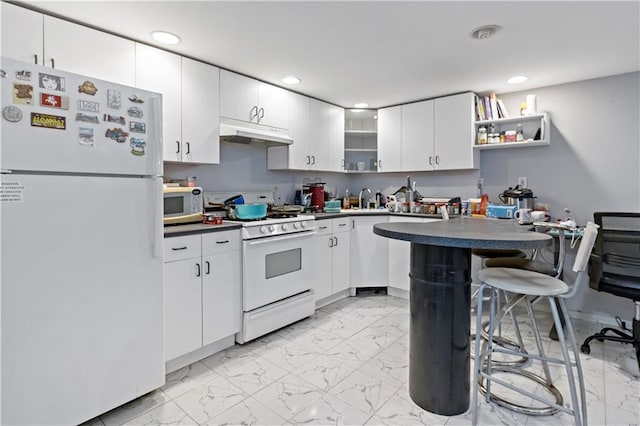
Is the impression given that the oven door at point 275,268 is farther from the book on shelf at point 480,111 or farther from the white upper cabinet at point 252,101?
the book on shelf at point 480,111

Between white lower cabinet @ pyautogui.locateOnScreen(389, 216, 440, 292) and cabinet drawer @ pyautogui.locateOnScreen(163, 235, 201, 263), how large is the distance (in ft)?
7.27

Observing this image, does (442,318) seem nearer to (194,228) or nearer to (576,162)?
(194,228)

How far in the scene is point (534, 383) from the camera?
210cm

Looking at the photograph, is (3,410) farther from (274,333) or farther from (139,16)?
(139,16)

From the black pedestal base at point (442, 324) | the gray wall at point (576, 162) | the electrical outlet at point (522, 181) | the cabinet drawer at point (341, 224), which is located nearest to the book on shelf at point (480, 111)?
the gray wall at point (576, 162)

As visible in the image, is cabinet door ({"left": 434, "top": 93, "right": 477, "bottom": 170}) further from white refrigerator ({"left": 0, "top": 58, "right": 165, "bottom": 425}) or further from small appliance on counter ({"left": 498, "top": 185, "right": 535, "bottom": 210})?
white refrigerator ({"left": 0, "top": 58, "right": 165, "bottom": 425})

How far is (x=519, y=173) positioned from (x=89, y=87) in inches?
148

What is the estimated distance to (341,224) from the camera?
3.67 meters

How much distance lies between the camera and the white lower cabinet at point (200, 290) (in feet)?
7.14

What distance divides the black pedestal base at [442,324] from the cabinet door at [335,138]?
2451 mm

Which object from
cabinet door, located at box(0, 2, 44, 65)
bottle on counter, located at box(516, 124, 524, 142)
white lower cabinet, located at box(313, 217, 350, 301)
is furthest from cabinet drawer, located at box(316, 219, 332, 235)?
cabinet door, located at box(0, 2, 44, 65)

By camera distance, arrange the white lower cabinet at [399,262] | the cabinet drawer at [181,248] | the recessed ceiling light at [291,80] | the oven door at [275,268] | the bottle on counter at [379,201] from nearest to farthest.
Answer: the cabinet drawer at [181,248] → the oven door at [275,268] → the recessed ceiling light at [291,80] → the white lower cabinet at [399,262] → the bottle on counter at [379,201]

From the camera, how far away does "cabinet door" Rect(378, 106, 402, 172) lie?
4.12 m

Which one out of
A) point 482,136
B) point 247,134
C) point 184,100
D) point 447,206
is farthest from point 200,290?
point 482,136
